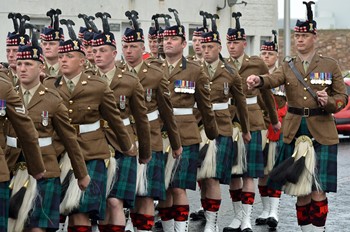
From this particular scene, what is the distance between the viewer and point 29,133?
27.5 ft

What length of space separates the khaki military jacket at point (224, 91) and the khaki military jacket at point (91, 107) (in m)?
2.66

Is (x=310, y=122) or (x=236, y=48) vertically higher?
(x=236, y=48)

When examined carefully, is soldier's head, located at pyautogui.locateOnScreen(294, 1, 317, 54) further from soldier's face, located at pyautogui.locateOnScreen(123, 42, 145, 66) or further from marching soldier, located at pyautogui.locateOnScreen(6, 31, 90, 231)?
marching soldier, located at pyautogui.locateOnScreen(6, 31, 90, 231)

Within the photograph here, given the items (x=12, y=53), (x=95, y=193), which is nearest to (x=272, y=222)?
(x=12, y=53)

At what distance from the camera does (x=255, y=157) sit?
13148mm

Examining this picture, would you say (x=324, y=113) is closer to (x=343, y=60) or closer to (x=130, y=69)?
(x=130, y=69)

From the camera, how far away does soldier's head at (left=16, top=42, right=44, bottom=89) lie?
8.98 metres

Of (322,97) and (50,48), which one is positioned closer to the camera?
(322,97)

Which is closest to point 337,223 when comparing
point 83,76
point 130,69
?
point 130,69

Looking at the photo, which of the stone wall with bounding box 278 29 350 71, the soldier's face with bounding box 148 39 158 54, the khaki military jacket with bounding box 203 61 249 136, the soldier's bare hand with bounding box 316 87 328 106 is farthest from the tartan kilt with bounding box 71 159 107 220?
the stone wall with bounding box 278 29 350 71

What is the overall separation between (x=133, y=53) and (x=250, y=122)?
2562 millimetres

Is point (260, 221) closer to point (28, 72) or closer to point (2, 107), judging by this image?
point (28, 72)

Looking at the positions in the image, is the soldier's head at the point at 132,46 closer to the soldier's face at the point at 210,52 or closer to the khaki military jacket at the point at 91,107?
the khaki military jacket at the point at 91,107

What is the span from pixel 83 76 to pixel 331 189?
2.62 metres
